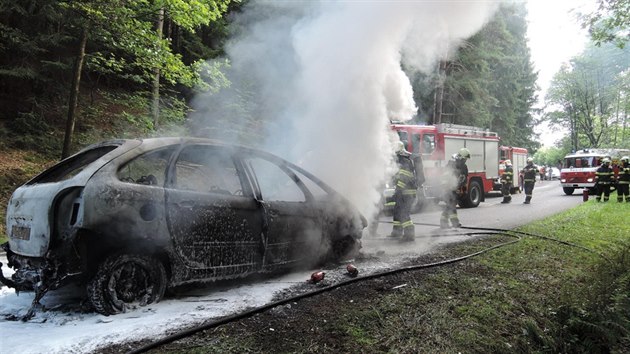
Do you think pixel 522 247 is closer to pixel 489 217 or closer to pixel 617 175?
pixel 489 217

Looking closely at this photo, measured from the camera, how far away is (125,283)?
10.7ft

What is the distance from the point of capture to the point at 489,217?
1077cm

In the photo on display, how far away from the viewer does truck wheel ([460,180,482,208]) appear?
557 inches

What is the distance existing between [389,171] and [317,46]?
246 cm

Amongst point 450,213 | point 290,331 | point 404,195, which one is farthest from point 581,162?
point 290,331

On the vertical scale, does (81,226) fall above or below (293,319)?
above

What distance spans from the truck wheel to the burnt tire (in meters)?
12.4

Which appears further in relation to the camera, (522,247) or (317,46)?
(317,46)

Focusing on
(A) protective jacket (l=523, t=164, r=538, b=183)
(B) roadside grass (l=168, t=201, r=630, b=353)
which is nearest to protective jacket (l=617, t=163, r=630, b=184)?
(A) protective jacket (l=523, t=164, r=538, b=183)

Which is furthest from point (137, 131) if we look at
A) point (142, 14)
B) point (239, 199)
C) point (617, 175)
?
point (617, 175)

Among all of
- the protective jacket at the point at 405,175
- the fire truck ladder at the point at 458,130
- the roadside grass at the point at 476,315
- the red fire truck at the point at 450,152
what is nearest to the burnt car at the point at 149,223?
the roadside grass at the point at 476,315

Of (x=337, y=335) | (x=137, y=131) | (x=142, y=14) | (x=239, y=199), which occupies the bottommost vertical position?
(x=337, y=335)

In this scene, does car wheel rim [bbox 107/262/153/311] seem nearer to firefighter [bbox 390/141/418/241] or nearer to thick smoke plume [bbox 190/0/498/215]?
thick smoke plume [bbox 190/0/498/215]

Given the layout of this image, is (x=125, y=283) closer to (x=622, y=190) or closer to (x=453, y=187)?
(x=453, y=187)
